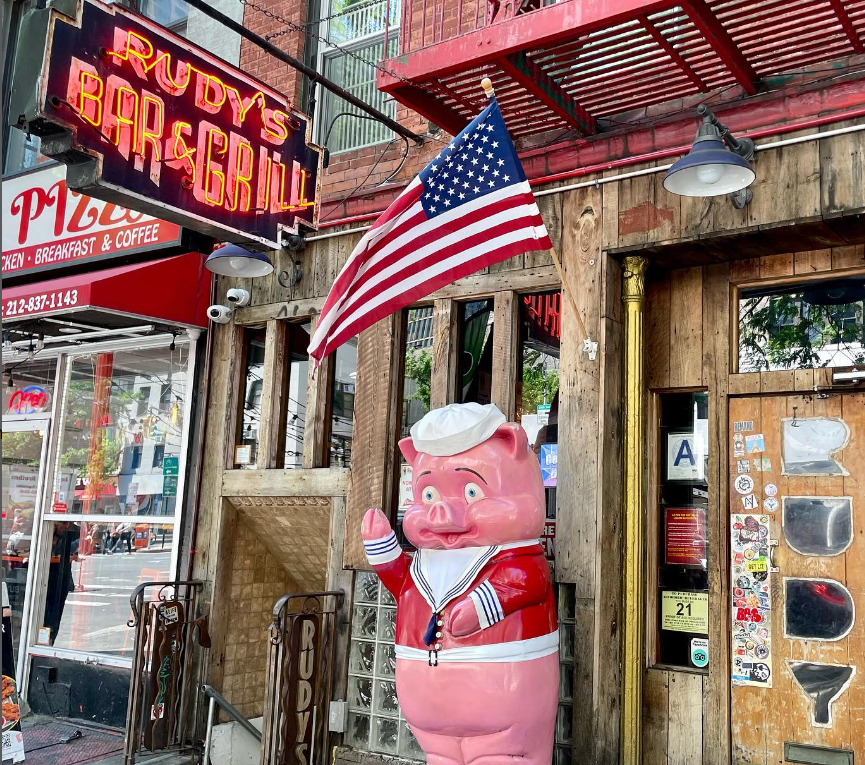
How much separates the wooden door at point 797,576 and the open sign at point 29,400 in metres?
7.23

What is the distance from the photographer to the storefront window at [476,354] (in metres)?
6.07

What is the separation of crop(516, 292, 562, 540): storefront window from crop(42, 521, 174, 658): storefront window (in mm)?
3552

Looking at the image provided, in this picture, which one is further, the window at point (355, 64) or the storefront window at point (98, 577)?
the storefront window at point (98, 577)

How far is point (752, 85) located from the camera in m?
4.93

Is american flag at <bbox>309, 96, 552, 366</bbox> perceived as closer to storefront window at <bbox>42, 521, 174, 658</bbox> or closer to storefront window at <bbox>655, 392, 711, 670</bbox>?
storefront window at <bbox>655, 392, 711, 670</bbox>

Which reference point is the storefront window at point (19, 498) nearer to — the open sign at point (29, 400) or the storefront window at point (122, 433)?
the open sign at point (29, 400)

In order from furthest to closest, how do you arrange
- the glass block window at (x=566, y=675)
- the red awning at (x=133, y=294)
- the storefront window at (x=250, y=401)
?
the storefront window at (x=250, y=401) < the red awning at (x=133, y=294) < the glass block window at (x=566, y=675)

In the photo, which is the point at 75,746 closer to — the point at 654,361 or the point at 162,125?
the point at 162,125

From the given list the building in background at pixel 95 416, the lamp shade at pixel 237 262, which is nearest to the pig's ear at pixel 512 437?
the lamp shade at pixel 237 262

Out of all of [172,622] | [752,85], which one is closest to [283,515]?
[172,622]

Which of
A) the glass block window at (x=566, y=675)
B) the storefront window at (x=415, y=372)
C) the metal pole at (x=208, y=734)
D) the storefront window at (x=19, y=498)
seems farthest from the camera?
the storefront window at (x=19, y=498)

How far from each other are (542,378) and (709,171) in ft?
6.18

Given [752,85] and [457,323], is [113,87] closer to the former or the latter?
[457,323]

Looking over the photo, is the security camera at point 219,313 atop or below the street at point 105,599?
atop
